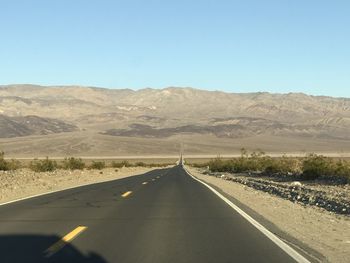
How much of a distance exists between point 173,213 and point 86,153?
154 meters

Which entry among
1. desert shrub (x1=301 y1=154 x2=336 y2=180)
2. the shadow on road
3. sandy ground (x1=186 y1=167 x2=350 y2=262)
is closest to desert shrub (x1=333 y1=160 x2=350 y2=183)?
desert shrub (x1=301 y1=154 x2=336 y2=180)

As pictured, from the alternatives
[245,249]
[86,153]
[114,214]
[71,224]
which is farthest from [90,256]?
[86,153]

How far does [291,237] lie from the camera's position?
12.1m

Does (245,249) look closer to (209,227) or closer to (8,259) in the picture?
(209,227)

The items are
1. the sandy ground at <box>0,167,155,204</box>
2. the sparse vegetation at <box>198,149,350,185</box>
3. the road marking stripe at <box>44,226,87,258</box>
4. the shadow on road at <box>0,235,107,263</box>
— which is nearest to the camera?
the shadow on road at <box>0,235,107,263</box>

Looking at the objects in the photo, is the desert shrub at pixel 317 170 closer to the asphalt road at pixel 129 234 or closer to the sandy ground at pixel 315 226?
the sandy ground at pixel 315 226

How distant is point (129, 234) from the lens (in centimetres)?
1210

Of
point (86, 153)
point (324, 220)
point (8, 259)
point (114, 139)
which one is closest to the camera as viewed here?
point (8, 259)

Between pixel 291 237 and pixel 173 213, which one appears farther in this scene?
pixel 173 213

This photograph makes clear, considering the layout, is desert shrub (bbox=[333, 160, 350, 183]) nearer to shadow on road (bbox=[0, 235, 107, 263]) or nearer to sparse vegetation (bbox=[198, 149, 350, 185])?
sparse vegetation (bbox=[198, 149, 350, 185])

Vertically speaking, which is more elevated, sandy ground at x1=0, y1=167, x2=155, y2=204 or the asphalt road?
the asphalt road

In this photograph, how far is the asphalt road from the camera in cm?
964

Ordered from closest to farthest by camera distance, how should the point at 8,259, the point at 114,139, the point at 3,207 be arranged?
the point at 8,259, the point at 3,207, the point at 114,139

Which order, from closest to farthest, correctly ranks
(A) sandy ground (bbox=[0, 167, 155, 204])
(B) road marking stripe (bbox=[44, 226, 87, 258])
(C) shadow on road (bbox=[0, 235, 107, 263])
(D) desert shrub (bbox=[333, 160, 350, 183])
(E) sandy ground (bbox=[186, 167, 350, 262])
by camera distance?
(C) shadow on road (bbox=[0, 235, 107, 263]), (B) road marking stripe (bbox=[44, 226, 87, 258]), (E) sandy ground (bbox=[186, 167, 350, 262]), (A) sandy ground (bbox=[0, 167, 155, 204]), (D) desert shrub (bbox=[333, 160, 350, 183])
